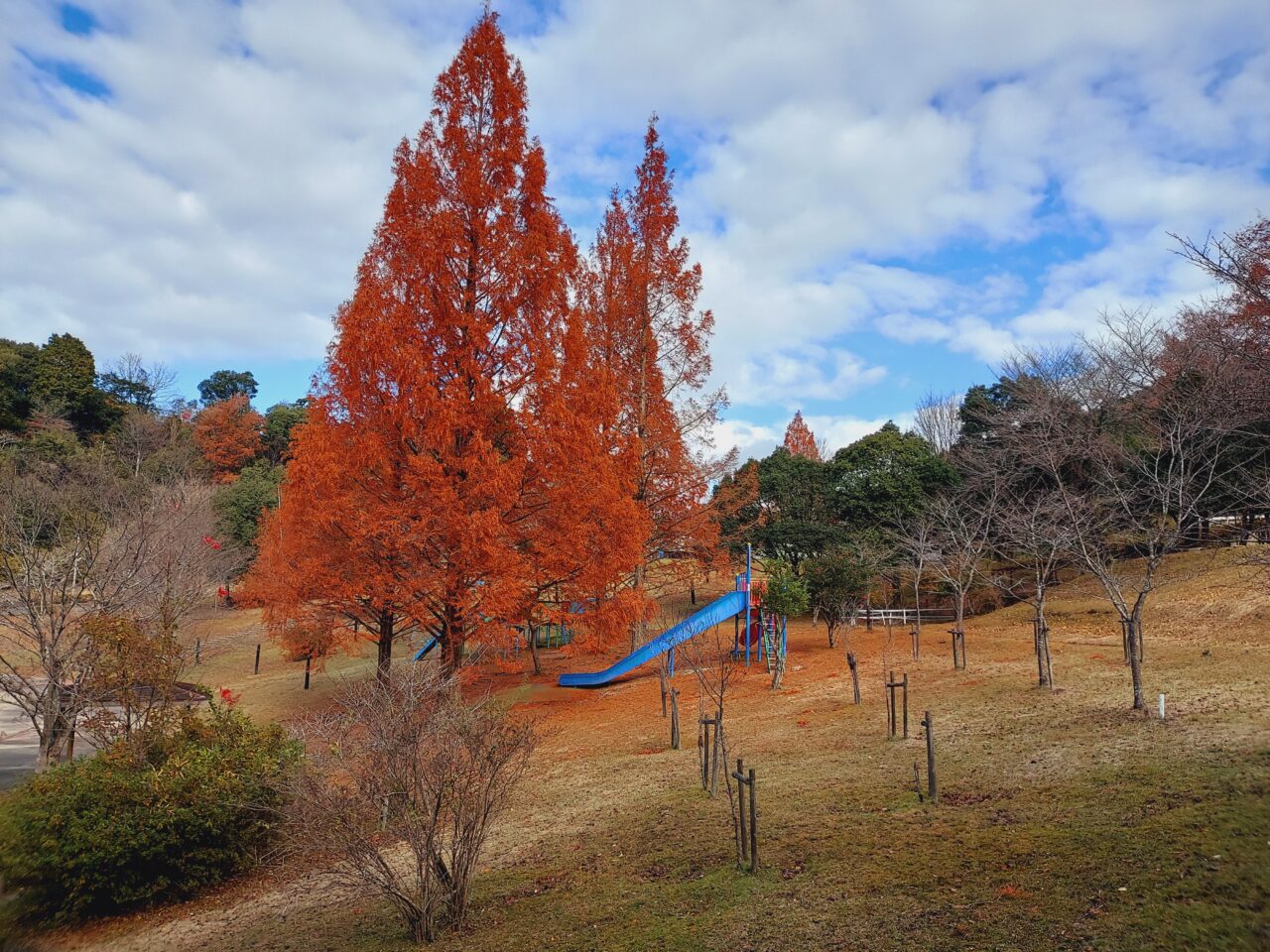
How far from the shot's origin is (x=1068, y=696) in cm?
1212

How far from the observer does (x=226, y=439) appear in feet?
161

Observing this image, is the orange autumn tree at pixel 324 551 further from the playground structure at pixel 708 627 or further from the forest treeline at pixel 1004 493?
the forest treeline at pixel 1004 493

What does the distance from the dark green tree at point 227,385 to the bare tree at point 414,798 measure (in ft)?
240

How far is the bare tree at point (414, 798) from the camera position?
5.86 meters

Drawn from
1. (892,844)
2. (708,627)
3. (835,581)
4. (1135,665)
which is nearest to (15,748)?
(708,627)

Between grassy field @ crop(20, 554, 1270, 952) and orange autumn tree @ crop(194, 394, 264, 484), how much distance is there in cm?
4431

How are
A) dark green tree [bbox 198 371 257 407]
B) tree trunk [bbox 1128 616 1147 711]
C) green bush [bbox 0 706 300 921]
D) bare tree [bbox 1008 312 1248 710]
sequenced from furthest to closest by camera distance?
dark green tree [bbox 198 371 257 407] → bare tree [bbox 1008 312 1248 710] → tree trunk [bbox 1128 616 1147 711] → green bush [bbox 0 706 300 921]

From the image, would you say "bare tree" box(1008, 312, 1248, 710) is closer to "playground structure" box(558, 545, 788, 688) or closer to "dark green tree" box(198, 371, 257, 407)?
"playground structure" box(558, 545, 788, 688)

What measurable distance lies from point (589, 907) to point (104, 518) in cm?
1564

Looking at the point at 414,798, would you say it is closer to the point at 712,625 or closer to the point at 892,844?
the point at 892,844

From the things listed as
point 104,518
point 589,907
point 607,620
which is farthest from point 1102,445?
point 104,518

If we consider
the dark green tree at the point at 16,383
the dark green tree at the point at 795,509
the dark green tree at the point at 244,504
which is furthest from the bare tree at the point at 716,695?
the dark green tree at the point at 16,383

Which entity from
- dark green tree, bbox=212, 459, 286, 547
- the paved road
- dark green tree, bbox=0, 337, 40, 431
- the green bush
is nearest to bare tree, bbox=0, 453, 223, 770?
the green bush

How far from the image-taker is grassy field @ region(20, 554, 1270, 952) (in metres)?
5.02
